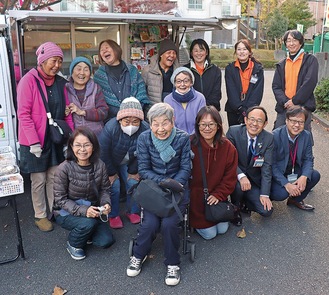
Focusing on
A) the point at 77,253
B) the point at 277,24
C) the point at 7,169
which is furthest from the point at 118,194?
the point at 277,24

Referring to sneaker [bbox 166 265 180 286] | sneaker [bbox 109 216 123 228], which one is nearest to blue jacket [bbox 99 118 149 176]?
sneaker [bbox 109 216 123 228]

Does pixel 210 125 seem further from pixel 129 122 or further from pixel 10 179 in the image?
pixel 10 179

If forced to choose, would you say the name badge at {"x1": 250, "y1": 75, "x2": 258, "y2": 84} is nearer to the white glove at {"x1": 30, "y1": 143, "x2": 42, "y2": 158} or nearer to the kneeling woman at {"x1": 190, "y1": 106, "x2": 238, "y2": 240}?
the kneeling woman at {"x1": 190, "y1": 106, "x2": 238, "y2": 240}

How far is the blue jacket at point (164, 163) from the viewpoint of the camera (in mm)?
3398

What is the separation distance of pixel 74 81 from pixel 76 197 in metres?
1.31

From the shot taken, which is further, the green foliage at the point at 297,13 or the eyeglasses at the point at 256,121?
the green foliage at the point at 297,13

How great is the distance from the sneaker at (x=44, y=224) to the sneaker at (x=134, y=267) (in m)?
1.18

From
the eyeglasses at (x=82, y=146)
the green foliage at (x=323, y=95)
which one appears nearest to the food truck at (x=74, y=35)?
the eyeglasses at (x=82, y=146)

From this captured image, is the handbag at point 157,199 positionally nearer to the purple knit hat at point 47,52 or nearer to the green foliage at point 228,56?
the purple knit hat at point 47,52

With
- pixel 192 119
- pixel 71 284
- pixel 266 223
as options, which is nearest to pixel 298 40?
pixel 192 119

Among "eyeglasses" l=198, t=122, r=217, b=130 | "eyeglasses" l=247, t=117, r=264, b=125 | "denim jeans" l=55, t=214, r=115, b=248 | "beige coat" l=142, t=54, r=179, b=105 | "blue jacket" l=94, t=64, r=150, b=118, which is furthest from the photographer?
"beige coat" l=142, t=54, r=179, b=105

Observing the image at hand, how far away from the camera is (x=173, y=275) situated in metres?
3.10

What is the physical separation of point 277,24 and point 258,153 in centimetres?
3075

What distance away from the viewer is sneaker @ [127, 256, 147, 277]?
10.5 ft
